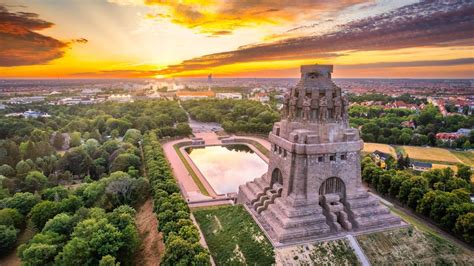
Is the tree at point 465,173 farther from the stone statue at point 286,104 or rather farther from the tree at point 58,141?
the tree at point 58,141

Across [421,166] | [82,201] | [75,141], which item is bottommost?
[421,166]

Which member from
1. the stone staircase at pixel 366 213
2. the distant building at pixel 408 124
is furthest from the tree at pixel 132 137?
the distant building at pixel 408 124

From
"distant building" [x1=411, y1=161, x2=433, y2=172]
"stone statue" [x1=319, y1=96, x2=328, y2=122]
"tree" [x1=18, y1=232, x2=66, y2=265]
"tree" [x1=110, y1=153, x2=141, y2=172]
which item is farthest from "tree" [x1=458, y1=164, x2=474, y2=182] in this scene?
"tree" [x1=18, y1=232, x2=66, y2=265]

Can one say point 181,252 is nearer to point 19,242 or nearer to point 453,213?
point 19,242

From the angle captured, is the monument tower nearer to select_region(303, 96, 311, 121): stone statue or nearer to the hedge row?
select_region(303, 96, 311, 121): stone statue

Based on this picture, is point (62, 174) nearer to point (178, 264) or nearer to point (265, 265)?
point (178, 264)

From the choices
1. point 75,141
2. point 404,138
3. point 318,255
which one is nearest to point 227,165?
point 318,255

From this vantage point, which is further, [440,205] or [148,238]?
[148,238]
